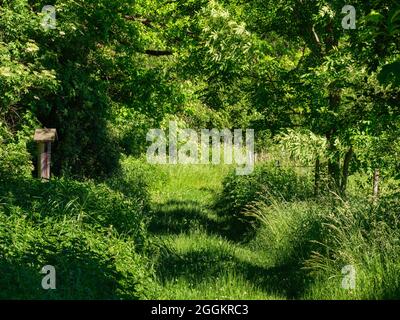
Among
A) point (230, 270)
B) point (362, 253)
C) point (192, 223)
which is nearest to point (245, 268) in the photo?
point (230, 270)

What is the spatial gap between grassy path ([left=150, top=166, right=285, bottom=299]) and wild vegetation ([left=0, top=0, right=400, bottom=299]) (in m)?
0.04

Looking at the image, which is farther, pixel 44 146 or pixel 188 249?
pixel 44 146

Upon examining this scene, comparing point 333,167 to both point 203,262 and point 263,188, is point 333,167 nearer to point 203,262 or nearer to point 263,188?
point 263,188

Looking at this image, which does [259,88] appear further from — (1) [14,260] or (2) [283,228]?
(1) [14,260]

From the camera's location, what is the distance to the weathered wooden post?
11705mm

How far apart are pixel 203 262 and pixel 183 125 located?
20.4ft

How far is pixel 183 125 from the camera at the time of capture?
15.1 meters

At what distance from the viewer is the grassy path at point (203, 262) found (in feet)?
25.5

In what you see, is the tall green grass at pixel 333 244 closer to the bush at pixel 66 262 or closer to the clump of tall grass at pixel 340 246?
the clump of tall grass at pixel 340 246

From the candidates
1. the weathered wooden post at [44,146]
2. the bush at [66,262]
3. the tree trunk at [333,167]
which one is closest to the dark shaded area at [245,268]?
the bush at [66,262]

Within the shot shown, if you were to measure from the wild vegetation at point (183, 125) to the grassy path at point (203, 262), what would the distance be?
40mm

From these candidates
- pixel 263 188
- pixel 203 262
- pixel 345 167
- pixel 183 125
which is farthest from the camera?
pixel 183 125

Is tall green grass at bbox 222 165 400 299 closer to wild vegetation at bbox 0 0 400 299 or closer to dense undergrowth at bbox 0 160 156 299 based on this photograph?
wild vegetation at bbox 0 0 400 299
